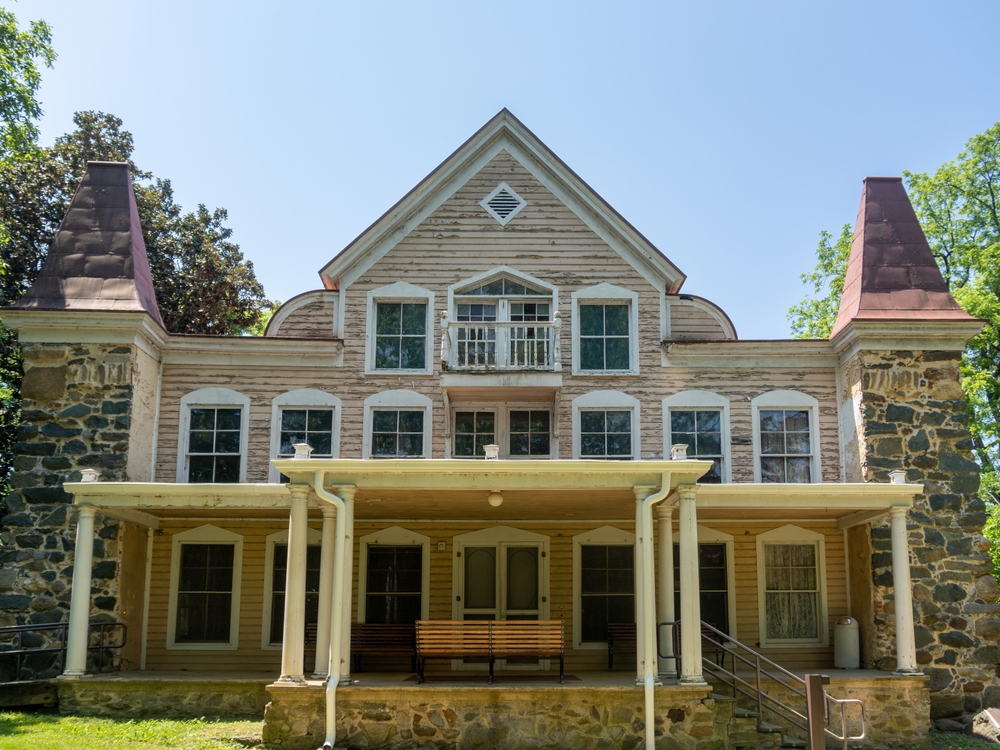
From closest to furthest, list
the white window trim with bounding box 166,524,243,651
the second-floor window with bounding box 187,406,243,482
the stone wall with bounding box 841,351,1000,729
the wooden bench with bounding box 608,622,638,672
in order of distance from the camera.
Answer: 1. the stone wall with bounding box 841,351,1000,729
2. the wooden bench with bounding box 608,622,638,672
3. the white window trim with bounding box 166,524,243,651
4. the second-floor window with bounding box 187,406,243,482

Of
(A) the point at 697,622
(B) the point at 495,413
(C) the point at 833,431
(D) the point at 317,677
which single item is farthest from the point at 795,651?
(D) the point at 317,677

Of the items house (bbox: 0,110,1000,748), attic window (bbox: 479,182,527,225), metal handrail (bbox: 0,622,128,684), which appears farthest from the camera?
attic window (bbox: 479,182,527,225)

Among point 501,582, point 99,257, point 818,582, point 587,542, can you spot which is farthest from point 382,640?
point 99,257

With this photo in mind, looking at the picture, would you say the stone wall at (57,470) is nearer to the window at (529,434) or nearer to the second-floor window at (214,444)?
the second-floor window at (214,444)

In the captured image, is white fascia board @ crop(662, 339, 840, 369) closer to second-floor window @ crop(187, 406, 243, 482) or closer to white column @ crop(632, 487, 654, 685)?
white column @ crop(632, 487, 654, 685)

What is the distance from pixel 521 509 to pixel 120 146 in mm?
17252

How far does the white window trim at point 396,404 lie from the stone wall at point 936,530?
6.90m

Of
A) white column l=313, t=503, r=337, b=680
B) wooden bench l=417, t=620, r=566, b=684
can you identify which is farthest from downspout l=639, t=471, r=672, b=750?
white column l=313, t=503, r=337, b=680

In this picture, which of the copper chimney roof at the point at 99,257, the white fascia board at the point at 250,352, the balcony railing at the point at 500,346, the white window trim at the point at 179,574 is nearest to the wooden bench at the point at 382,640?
the white window trim at the point at 179,574

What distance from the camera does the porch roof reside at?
38.9 ft

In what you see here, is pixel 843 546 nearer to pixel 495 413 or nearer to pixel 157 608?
pixel 495 413

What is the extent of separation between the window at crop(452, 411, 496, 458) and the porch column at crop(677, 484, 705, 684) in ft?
16.0

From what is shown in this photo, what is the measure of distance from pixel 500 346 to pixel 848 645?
711cm

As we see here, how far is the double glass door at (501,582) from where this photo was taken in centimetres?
1576
